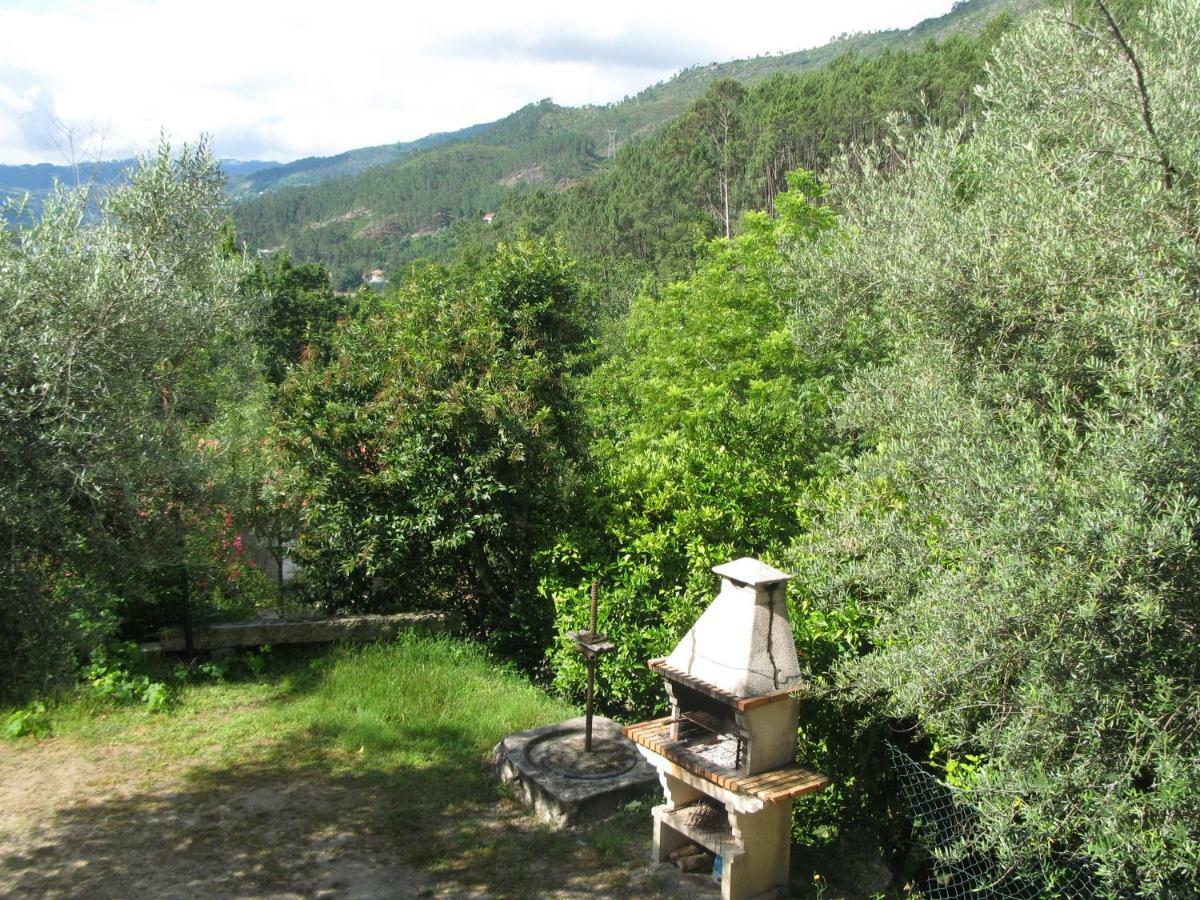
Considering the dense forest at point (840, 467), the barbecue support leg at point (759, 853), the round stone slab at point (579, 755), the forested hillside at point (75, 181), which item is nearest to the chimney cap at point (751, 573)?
the dense forest at point (840, 467)

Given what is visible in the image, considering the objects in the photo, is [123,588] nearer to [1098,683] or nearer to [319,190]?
[1098,683]

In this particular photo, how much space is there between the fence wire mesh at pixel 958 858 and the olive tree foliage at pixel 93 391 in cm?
485

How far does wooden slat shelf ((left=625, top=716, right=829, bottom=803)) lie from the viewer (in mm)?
4980

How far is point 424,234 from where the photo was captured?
155m

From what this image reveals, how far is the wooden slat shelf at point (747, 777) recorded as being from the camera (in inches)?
196

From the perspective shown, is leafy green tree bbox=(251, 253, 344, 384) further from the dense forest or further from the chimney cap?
the chimney cap

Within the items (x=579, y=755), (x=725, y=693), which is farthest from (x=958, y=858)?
(x=579, y=755)

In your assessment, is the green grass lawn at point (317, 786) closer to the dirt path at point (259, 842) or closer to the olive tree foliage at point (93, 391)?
the dirt path at point (259, 842)

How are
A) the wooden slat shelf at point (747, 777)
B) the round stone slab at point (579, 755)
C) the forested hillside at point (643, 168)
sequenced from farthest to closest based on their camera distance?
the forested hillside at point (643, 168), the round stone slab at point (579, 755), the wooden slat shelf at point (747, 777)

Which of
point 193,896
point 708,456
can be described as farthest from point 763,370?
point 193,896

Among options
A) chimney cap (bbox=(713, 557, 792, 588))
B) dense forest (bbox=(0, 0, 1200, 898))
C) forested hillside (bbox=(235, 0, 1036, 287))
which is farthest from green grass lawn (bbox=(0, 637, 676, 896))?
forested hillside (bbox=(235, 0, 1036, 287))

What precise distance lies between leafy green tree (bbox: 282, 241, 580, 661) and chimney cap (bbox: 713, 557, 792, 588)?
3.97m

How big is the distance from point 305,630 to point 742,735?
5375mm

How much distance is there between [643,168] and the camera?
7162 cm
